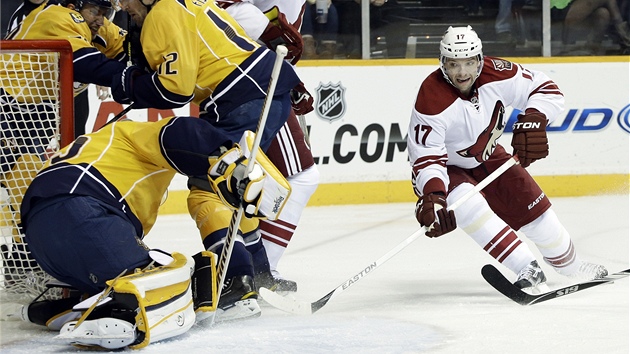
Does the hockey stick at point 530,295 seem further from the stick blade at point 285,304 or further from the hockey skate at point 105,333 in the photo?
the hockey skate at point 105,333

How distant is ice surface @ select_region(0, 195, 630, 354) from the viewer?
2.59 meters

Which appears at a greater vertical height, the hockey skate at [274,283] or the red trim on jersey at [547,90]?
the red trim on jersey at [547,90]

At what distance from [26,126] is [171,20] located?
571 millimetres

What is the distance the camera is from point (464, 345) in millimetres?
2582

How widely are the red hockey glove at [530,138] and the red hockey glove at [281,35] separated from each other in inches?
29.9

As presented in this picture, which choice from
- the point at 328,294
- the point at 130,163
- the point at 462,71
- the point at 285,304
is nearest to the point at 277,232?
the point at 328,294

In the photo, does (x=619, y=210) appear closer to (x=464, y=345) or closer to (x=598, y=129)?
(x=598, y=129)

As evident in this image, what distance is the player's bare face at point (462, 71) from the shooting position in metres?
3.27

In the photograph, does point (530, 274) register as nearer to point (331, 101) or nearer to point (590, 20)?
point (331, 101)

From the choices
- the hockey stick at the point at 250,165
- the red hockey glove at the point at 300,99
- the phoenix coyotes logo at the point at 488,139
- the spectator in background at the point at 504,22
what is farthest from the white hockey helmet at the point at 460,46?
the spectator in background at the point at 504,22

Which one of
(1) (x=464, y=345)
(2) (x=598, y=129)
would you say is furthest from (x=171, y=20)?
(2) (x=598, y=129)

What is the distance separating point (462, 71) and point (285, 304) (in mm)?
892

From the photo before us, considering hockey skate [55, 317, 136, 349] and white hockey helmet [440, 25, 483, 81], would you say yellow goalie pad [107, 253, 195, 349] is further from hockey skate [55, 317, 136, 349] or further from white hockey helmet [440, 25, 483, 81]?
white hockey helmet [440, 25, 483, 81]

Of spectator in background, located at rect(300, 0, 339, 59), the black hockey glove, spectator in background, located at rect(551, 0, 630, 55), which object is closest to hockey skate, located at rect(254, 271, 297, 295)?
the black hockey glove
